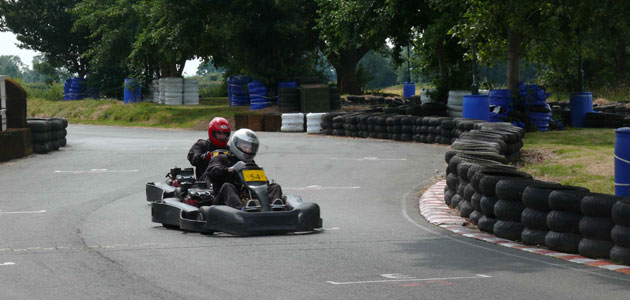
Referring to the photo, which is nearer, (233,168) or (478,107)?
(233,168)

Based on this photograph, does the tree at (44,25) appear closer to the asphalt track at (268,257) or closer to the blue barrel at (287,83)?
the blue barrel at (287,83)

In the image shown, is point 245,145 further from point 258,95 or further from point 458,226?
point 258,95

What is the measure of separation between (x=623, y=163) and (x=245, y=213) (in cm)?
622

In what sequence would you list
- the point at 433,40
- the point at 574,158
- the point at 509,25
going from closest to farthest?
the point at 574,158
the point at 509,25
the point at 433,40

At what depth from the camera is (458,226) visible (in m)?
11.2

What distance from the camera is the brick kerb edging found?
8.44 meters

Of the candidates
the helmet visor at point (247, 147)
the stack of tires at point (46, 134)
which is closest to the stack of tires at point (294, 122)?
the stack of tires at point (46, 134)

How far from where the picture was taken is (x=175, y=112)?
42.3m

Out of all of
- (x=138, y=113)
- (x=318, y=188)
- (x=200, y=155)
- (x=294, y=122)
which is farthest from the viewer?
(x=138, y=113)

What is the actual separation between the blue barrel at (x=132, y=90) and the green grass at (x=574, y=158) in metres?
31.6

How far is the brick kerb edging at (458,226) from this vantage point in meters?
8.44

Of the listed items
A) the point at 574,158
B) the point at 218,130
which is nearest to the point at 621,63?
the point at 574,158

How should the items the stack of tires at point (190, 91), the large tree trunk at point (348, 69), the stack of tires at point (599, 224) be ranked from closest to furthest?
the stack of tires at point (599, 224)
the stack of tires at point (190, 91)
the large tree trunk at point (348, 69)

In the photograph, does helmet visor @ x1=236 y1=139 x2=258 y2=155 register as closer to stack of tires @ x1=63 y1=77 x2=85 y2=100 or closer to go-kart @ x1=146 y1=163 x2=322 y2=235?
go-kart @ x1=146 y1=163 x2=322 y2=235
